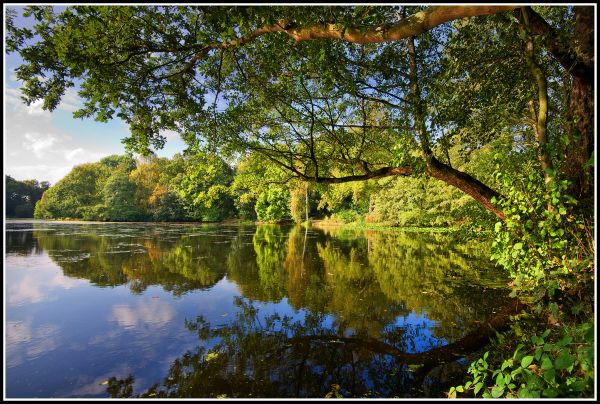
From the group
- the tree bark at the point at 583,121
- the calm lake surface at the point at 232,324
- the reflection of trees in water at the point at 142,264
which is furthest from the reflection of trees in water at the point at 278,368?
the reflection of trees in water at the point at 142,264

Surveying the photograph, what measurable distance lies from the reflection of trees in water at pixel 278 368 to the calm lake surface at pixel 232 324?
0.05 ft

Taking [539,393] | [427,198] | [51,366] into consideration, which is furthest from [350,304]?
[427,198]

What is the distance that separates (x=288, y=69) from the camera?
638cm

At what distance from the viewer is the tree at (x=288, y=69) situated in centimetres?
370

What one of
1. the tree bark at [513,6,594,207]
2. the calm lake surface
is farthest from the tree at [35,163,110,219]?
the tree bark at [513,6,594,207]

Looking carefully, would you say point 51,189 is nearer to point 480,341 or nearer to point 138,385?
point 138,385

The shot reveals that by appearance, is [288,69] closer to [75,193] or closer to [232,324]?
[232,324]

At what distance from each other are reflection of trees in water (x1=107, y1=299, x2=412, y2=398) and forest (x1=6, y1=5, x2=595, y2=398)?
3.44ft

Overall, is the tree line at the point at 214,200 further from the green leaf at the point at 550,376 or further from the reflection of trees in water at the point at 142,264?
the green leaf at the point at 550,376

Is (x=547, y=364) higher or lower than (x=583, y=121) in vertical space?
lower

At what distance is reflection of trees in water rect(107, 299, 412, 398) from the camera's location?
3686 mm

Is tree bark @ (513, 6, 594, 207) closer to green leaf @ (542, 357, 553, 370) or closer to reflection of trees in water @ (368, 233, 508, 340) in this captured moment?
green leaf @ (542, 357, 553, 370)

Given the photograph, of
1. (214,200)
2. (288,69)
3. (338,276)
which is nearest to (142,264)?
(338,276)

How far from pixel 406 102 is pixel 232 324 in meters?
5.08
